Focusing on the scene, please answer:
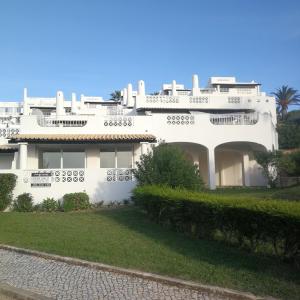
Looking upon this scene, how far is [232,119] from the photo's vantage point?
22875 millimetres

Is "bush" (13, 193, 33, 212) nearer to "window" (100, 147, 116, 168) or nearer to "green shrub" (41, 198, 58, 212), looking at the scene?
"green shrub" (41, 198, 58, 212)

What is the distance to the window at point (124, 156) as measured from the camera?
800 inches

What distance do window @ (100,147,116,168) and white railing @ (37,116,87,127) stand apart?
1.87 metres

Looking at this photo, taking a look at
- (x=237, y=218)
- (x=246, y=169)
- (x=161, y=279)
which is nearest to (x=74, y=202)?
(x=237, y=218)

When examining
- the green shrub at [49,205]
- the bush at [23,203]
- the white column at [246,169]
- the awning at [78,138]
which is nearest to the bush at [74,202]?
the green shrub at [49,205]

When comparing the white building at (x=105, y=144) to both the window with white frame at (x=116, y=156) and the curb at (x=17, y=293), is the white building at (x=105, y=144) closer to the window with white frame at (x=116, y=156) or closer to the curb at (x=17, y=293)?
the window with white frame at (x=116, y=156)

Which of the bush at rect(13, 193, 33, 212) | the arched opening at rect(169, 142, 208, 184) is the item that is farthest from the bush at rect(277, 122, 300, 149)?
the bush at rect(13, 193, 33, 212)

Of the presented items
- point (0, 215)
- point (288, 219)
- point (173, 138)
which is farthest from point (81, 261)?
point (173, 138)

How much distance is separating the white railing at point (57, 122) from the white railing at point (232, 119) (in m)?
7.56

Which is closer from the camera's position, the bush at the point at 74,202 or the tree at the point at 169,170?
the tree at the point at 169,170

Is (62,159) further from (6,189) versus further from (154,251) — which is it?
(154,251)

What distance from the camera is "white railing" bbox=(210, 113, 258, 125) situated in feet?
74.5

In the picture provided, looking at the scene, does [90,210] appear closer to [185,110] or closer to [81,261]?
[81,261]

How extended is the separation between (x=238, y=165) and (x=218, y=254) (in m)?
20.3
